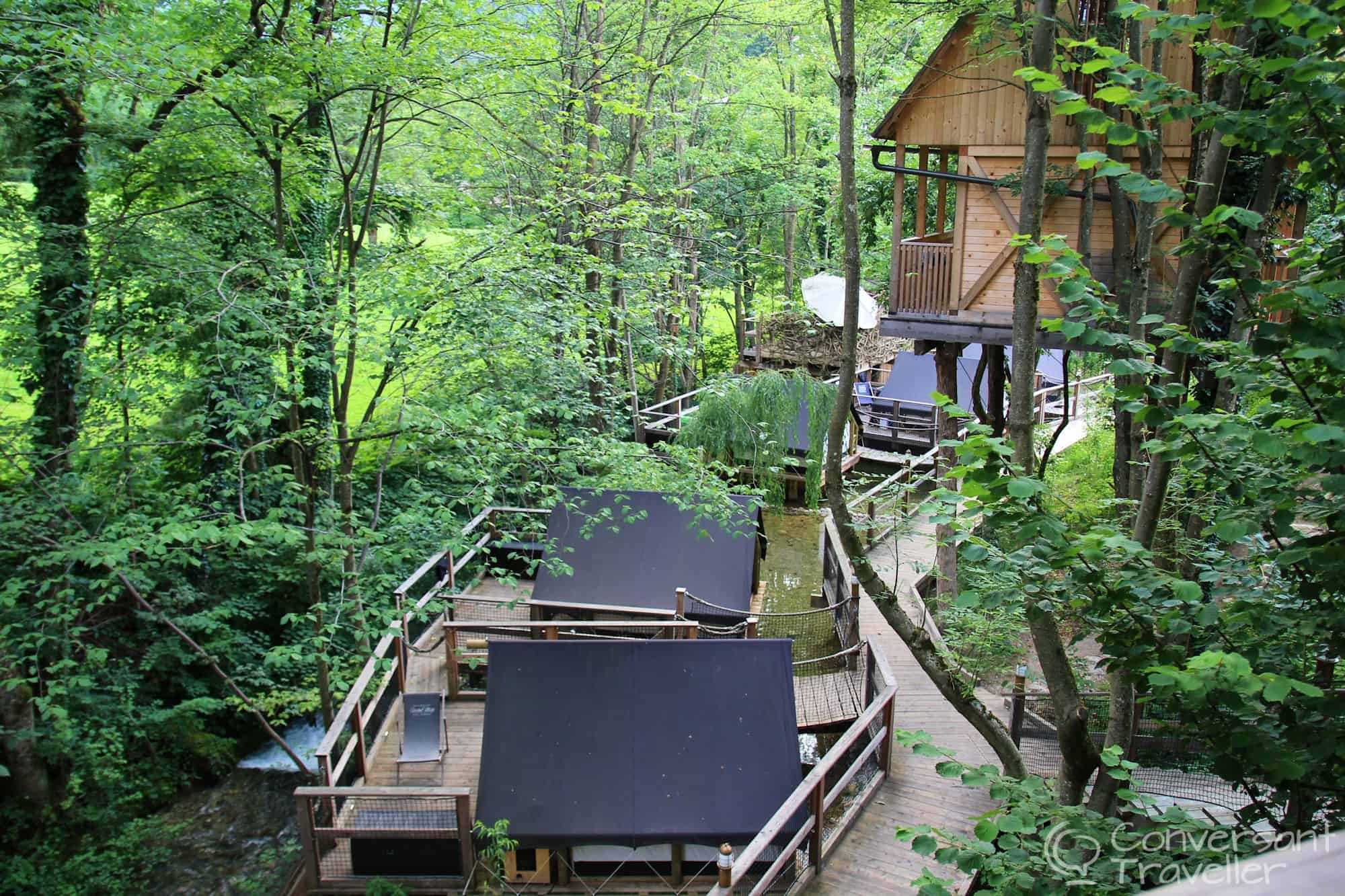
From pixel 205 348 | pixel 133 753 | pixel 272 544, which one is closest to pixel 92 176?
pixel 205 348

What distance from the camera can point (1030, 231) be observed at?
4.52m

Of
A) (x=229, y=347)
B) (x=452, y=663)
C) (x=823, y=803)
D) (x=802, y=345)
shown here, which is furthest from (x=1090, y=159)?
(x=802, y=345)

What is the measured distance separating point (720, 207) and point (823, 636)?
13.8 metres

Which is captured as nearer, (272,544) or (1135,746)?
(1135,746)

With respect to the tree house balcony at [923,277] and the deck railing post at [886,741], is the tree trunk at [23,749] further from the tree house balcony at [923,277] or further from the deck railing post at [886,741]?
the tree house balcony at [923,277]

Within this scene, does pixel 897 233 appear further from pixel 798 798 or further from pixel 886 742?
pixel 798 798

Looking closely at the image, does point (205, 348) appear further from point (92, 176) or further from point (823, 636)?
point (823, 636)

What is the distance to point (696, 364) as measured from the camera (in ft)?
80.3

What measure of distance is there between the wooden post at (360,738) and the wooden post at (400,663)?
0.82m

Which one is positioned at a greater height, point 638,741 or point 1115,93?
point 1115,93

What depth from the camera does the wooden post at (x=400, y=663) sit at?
895cm

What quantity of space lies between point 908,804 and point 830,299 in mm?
11283

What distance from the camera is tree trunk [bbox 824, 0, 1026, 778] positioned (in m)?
4.99

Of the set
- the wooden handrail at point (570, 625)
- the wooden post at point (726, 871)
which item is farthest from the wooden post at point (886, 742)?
the wooden post at point (726, 871)
